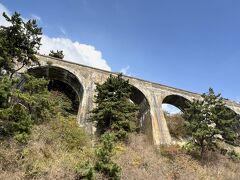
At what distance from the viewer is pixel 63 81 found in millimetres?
25953

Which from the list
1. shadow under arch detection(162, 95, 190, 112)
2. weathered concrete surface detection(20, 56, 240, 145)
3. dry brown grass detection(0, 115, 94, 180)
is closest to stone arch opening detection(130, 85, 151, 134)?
weathered concrete surface detection(20, 56, 240, 145)

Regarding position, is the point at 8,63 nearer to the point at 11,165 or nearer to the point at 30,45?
the point at 30,45

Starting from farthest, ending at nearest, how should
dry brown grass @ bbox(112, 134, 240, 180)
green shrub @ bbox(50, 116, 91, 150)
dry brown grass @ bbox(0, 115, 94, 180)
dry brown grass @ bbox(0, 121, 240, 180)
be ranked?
1. green shrub @ bbox(50, 116, 91, 150)
2. dry brown grass @ bbox(112, 134, 240, 180)
3. dry brown grass @ bbox(0, 121, 240, 180)
4. dry brown grass @ bbox(0, 115, 94, 180)

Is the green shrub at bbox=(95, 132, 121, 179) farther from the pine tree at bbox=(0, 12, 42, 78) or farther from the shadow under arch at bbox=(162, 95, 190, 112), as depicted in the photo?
the shadow under arch at bbox=(162, 95, 190, 112)

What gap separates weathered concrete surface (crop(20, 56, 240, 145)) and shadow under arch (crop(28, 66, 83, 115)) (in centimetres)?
26

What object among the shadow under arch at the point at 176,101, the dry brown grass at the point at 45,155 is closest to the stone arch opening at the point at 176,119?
the shadow under arch at the point at 176,101

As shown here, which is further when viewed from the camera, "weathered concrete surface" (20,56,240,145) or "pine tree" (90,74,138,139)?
"weathered concrete surface" (20,56,240,145)

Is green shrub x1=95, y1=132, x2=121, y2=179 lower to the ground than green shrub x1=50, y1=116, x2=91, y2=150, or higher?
lower

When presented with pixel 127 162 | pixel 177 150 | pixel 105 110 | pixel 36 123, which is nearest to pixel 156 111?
pixel 177 150

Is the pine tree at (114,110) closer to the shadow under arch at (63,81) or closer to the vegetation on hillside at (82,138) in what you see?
the vegetation on hillside at (82,138)

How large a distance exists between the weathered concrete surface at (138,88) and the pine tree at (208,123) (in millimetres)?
2955

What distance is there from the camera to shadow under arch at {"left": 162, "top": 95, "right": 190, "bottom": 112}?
94.3ft

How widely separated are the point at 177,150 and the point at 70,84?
12.0 metres

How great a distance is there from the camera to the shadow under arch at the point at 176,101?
→ 2875 cm
